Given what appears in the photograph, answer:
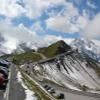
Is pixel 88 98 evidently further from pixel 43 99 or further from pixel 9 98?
pixel 9 98

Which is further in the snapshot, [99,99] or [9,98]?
[99,99]

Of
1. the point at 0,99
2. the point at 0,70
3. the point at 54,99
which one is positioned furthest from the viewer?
the point at 0,70

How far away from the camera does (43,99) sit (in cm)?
5066

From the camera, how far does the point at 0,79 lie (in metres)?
55.2

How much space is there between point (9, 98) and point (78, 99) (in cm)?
2230

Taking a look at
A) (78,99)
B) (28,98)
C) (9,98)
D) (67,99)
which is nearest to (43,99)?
(28,98)

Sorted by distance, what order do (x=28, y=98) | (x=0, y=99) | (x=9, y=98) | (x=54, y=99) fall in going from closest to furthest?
(x=0, y=99) → (x=9, y=98) → (x=28, y=98) → (x=54, y=99)

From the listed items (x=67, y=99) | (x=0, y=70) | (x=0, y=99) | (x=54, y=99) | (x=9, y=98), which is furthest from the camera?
(x=0, y=70)

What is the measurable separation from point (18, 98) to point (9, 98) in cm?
228

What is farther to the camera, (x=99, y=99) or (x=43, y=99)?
(x=99, y=99)

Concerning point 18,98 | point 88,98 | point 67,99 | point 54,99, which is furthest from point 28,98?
point 88,98

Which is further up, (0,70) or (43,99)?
(0,70)

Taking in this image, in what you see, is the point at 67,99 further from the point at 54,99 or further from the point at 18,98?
the point at 18,98

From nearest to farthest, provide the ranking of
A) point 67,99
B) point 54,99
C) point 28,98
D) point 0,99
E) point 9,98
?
point 0,99
point 9,98
point 28,98
point 54,99
point 67,99
